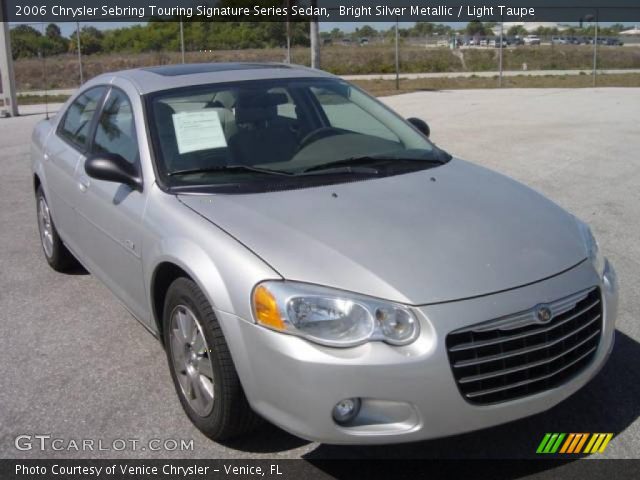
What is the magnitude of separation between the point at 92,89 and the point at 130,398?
2420 millimetres

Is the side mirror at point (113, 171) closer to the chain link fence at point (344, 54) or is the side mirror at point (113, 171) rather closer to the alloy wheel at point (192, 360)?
the alloy wheel at point (192, 360)

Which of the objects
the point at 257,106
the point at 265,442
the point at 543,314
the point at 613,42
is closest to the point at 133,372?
the point at 265,442

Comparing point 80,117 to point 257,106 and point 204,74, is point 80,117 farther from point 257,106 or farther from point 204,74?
point 257,106

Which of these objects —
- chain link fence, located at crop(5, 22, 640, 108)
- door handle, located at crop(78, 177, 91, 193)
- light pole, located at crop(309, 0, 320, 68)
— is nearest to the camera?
door handle, located at crop(78, 177, 91, 193)

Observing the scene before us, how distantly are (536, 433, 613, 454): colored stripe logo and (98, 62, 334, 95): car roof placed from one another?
260cm

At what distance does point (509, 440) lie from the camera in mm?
3336

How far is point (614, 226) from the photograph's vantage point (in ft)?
21.7

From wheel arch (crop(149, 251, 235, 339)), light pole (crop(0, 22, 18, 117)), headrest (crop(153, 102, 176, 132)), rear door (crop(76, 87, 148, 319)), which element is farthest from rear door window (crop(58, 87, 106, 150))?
light pole (crop(0, 22, 18, 117))

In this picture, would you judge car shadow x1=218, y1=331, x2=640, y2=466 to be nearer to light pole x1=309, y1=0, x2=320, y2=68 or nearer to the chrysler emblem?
the chrysler emblem

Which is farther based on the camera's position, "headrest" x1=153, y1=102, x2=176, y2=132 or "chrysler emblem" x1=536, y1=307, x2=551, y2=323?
"headrest" x1=153, y1=102, x2=176, y2=132

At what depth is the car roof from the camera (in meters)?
4.40

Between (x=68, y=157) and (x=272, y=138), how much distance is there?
1.70 m

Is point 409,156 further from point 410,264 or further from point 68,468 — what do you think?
point 68,468
